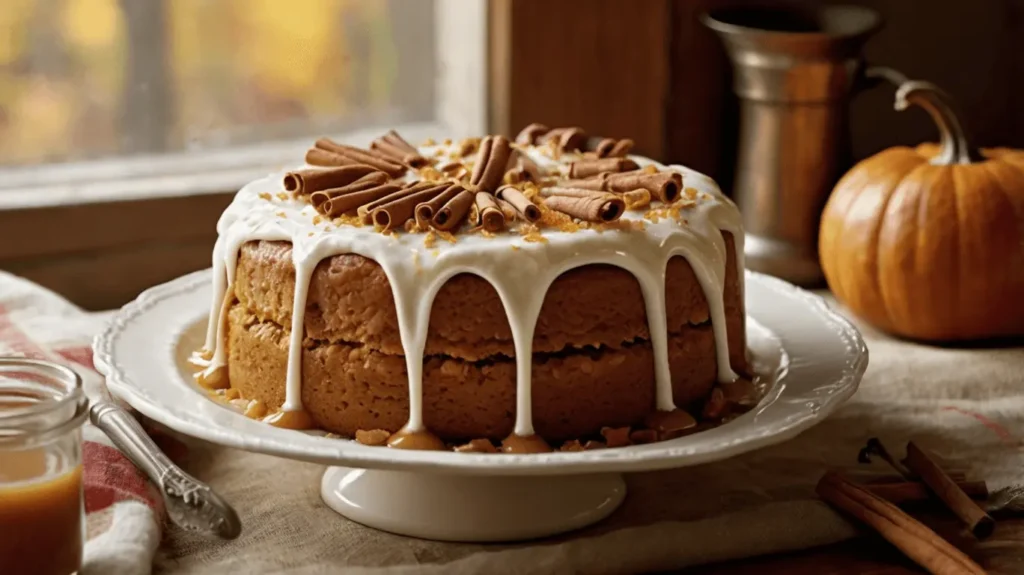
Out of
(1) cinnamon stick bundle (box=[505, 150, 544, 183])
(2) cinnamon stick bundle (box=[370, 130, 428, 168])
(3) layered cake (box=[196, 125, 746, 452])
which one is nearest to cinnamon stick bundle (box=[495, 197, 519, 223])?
(3) layered cake (box=[196, 125, 746, 452])

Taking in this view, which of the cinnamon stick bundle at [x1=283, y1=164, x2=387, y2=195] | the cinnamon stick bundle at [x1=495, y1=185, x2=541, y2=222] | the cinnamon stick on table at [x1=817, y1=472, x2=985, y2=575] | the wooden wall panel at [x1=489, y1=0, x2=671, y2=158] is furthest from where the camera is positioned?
the wooden wall panel at [x1=489, y1=0, x2=671, y2=158]

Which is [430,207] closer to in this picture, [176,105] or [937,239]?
[937,239]

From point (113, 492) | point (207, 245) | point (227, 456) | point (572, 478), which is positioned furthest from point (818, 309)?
point (207, 245)

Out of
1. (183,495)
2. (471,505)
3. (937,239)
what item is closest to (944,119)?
(937,239)

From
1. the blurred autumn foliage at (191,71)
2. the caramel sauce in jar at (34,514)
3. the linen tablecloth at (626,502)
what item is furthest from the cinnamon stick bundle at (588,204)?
the blurred autumn foliage at (191,71)

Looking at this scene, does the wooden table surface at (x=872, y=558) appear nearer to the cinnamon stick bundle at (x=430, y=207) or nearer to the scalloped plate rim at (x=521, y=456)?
the scalloped plate rim at (x=521, y=456)

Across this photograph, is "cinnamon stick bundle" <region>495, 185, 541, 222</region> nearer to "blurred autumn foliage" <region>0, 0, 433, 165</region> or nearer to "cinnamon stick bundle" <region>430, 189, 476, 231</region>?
"cinnamon stick bundle" <region>430, 189, 476, 231</region>
